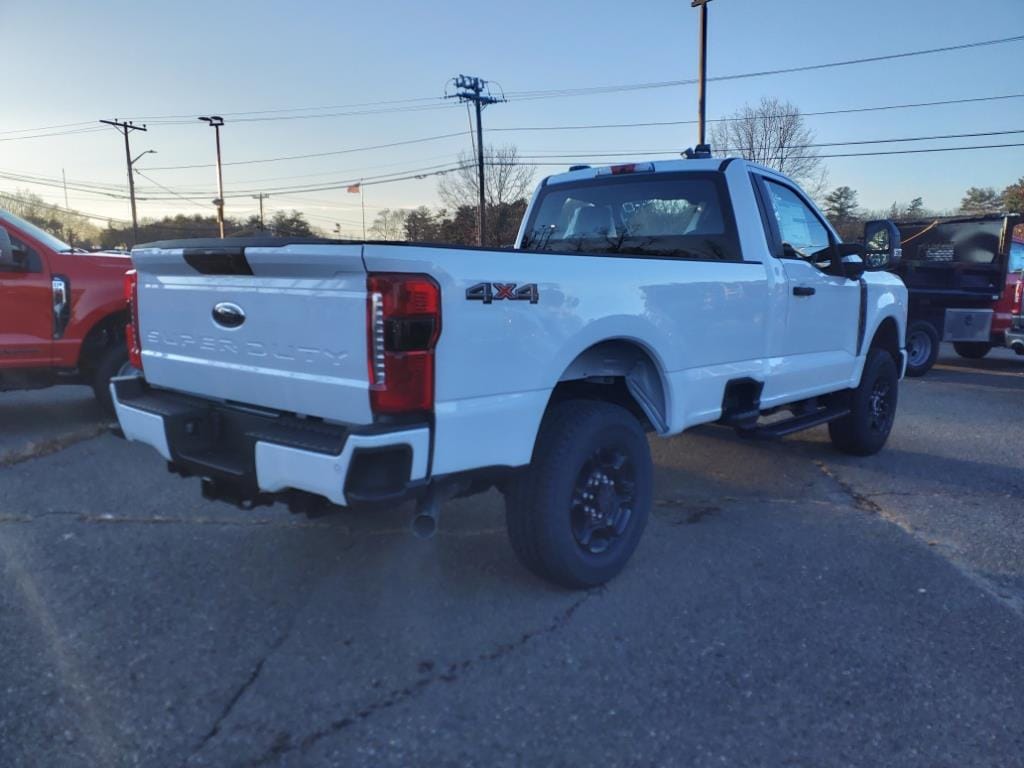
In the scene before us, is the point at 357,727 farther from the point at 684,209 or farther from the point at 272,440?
the point at 684,209

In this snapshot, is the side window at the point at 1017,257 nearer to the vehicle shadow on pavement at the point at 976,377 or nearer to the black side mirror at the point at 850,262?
the vehicle shadow on pavement at the point at 976,377

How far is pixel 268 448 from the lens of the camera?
273 centimetres

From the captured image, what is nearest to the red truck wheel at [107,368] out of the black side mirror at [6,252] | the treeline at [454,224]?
the black side mirror at [6,252]

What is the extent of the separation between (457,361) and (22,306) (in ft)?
17.5

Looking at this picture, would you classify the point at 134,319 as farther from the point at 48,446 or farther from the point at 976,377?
the point at 976,377

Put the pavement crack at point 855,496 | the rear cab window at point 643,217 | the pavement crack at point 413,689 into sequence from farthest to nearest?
the pavement crack at point 855,496, the rear cab window at point 643,217, the pavement crack at point 413,689

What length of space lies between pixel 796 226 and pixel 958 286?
8400 mm

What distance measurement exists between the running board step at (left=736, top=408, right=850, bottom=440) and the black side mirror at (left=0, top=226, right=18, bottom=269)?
593 cm

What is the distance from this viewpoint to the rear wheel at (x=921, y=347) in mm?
11336

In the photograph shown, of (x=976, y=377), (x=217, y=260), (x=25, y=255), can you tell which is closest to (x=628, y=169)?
(x=217, y=260)

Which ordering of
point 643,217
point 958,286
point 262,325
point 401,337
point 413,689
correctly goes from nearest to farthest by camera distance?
1. point 401,337
2. point 413,689
3. point 262,325
4. point 643,217
5. point 958,286

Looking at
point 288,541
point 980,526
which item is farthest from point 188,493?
point 980,526

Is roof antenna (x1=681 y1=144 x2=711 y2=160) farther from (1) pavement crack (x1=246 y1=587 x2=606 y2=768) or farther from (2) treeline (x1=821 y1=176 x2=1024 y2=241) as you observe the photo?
(2) treeline (x1=821 y1=176 x2=1024 y2=241)

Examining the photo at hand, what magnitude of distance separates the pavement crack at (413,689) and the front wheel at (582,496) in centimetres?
24
